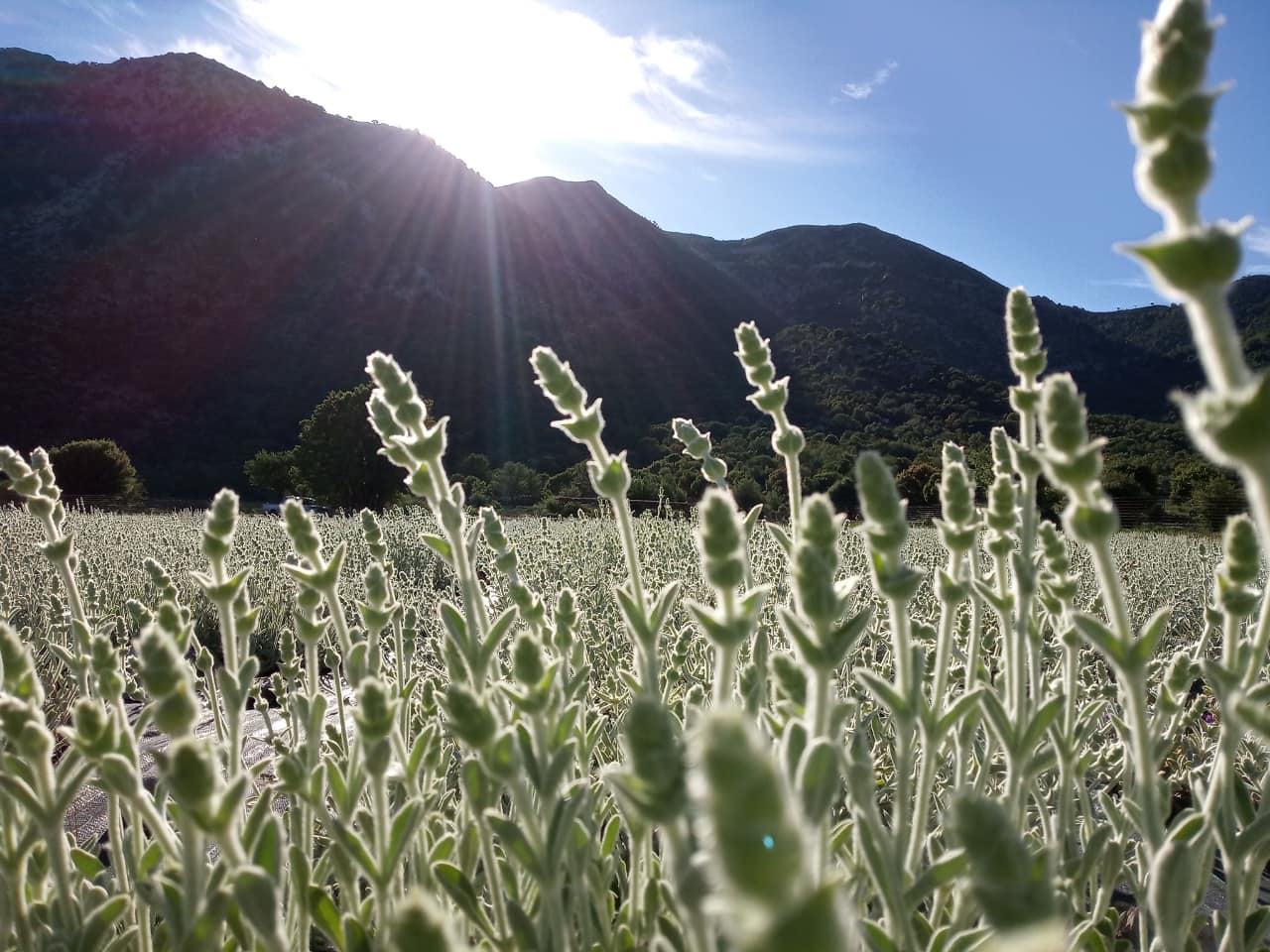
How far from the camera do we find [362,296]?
74438 millimetres

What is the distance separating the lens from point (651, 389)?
2591 inches

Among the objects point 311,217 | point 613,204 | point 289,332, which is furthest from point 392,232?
point 613,204

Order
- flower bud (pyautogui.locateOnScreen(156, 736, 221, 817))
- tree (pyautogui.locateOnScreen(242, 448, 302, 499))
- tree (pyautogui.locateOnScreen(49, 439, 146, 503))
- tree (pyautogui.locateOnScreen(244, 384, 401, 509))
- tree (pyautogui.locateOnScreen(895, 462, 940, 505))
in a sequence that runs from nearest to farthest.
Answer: flower bud (pyautogui.locateOnScreen(156, 736, 221, 817))
tree (pyautogui.locateOnScreen(895, 462, 940, 505))
tree (pyautogui.locateOnScreen(49, 439, 146, 503))
tree (pyautogui.locateOnScreen(244, 384, 401, 509))
tree (pyautogui.locateOnScreen(242, 448, 302, 499))

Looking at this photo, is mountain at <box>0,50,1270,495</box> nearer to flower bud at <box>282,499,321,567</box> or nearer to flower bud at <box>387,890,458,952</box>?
flower bud at <box>282,499,321,567</box>

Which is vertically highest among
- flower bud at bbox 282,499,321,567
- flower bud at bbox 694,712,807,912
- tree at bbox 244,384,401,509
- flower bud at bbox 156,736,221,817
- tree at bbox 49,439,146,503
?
flower bud at bbox 694,712,807,912

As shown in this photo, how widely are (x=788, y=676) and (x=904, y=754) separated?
20cm

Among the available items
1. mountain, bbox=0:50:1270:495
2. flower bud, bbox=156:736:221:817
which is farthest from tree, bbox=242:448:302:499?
flower bud, bbox=156:736:221:817

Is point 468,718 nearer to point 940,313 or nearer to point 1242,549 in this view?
point 1242,549

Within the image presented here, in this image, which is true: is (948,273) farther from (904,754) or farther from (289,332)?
(904,754)

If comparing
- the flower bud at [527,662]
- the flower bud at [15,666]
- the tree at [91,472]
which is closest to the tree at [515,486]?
the tree at [91,472]

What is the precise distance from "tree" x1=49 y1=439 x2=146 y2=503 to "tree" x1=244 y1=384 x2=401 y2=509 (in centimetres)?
637

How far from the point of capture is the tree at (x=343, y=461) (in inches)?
1273

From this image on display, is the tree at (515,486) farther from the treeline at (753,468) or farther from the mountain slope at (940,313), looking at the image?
the mountain slope at (940,313)

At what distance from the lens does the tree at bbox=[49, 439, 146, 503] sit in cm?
2955
